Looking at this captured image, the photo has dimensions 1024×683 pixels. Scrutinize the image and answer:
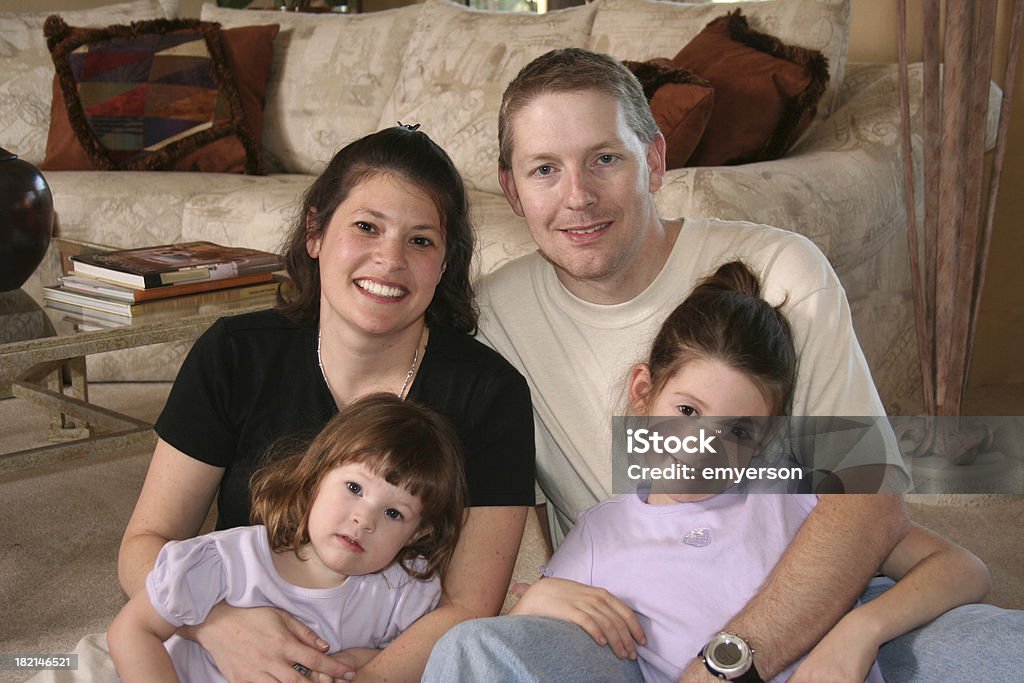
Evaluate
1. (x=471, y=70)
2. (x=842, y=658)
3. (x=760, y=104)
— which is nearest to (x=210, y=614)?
(x=842, y=658)

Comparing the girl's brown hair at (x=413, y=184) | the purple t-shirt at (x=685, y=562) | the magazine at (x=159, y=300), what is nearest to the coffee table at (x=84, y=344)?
the magazine at (x=159, y=300)

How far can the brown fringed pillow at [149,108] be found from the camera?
11.0ft

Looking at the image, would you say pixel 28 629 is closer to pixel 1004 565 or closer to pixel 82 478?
pixel 82 478

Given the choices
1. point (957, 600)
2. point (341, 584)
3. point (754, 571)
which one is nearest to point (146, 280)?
point (341, 584)

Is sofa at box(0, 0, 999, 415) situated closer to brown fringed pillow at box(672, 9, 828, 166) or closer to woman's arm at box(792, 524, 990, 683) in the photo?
brown fringed pillow at box(672, 9, 828, 166)

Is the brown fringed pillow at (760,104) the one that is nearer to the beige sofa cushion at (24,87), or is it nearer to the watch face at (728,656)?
the watch face at (728,656)

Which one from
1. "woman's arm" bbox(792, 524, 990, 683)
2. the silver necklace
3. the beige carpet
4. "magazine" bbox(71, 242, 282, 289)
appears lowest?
the beige carpet

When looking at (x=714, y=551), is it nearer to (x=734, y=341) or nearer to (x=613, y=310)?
(x=734, y=341)

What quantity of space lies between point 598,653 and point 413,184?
1.86 ft

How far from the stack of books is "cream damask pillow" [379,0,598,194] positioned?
921mm

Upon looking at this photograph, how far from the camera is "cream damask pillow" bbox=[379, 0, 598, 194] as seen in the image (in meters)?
2.94

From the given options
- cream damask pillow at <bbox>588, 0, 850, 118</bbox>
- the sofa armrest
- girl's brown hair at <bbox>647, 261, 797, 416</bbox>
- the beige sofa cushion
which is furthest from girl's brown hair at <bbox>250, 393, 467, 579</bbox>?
the beige sofa cushion

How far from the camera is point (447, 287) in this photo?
4.64 feet

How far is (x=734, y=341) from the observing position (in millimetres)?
1194
